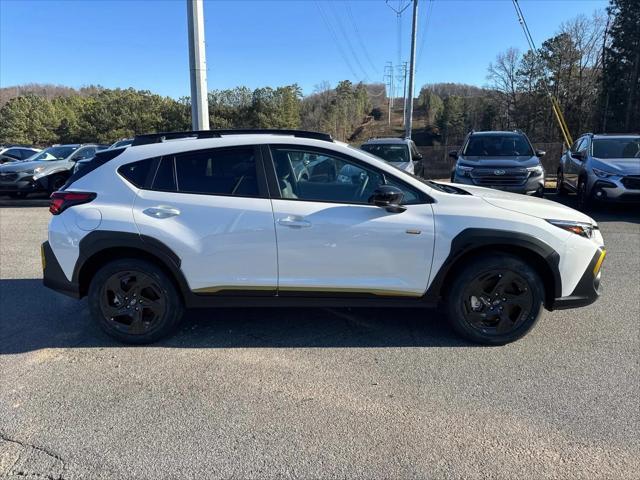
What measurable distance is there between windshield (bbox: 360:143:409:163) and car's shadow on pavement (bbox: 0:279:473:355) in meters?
7.98

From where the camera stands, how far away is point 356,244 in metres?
3.71

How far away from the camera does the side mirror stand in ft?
11.9

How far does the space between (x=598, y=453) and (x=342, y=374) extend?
1645 millimetres

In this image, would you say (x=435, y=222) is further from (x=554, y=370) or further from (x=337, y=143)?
(x=554, y=370)

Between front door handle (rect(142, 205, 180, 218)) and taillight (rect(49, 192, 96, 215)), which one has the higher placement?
taillight (rect(49, 192, 96, 215))

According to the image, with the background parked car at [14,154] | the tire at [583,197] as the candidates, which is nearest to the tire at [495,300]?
the tire at [583,197]

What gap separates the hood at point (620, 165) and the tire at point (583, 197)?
570mm

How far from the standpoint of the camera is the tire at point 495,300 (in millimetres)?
3762

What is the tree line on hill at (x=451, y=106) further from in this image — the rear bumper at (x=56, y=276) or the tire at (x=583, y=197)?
the rear bumper at (x=56, y=276)

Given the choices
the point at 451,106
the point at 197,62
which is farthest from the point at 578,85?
the point at 197,62

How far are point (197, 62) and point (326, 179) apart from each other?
697 cm

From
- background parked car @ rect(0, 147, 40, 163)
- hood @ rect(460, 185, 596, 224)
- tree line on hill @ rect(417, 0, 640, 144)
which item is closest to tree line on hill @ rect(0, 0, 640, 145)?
tree line on hill @ rect(417, 0, 640, 144)

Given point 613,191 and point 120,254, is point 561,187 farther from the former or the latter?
point 120,254

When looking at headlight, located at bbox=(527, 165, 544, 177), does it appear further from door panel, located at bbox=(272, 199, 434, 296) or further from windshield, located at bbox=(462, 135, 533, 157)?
door panel, located at bbox=(272, 199, 434, 296)
